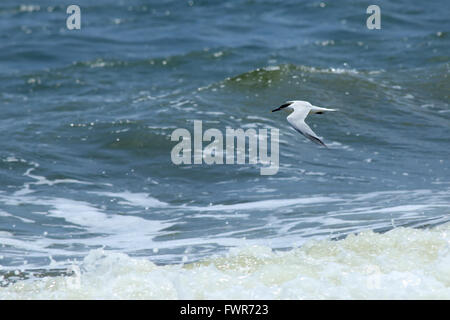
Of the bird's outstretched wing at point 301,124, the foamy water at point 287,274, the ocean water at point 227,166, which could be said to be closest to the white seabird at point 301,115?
the bird's outstretched wing at point 301,124

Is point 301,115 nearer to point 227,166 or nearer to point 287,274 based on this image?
point 287,274

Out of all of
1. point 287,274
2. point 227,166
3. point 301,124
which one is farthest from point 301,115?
point 227,166

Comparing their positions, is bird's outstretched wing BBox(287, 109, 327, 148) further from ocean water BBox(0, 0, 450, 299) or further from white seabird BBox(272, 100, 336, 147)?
ocean water BBox(0, 0, 450, 299)

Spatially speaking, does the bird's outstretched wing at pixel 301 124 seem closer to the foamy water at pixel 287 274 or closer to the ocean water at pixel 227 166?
the ocean water at pixel 227 166

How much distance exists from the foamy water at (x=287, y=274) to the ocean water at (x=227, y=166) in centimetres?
2

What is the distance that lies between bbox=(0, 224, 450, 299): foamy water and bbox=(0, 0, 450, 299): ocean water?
0.02 m

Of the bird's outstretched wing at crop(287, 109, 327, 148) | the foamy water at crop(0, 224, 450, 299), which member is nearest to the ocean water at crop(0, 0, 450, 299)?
the foamy water at crop(0, 224, 450, 299)

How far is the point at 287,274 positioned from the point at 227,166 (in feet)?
14.2

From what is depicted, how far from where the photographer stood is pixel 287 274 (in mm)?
6016

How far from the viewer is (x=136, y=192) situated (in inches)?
377

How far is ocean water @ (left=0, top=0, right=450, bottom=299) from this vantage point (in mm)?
6223

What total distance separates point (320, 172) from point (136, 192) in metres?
1.98
